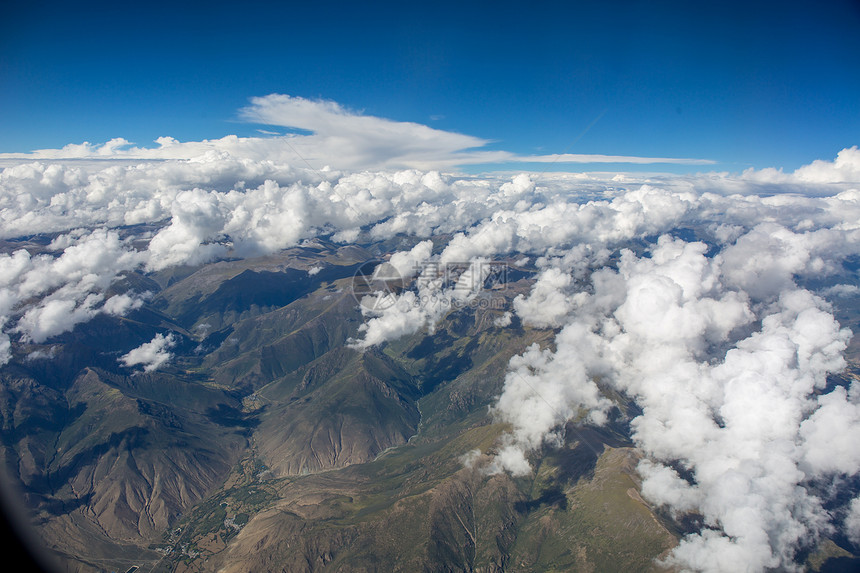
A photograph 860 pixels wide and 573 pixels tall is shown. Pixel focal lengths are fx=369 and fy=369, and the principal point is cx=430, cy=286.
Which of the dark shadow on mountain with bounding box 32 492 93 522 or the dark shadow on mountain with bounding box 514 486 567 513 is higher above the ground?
the dark shadow on mountain with bounding box 514 486 567 513

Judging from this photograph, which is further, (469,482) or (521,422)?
(521,422)

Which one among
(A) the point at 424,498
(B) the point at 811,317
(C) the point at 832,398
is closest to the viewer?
(C) the point at 832,398

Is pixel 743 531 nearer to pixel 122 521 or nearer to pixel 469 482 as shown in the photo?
pixel 469 482

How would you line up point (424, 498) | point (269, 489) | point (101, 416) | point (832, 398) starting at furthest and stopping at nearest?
point (101, 416) → point (269, 489) → point (424, 498) → point (832, 398)

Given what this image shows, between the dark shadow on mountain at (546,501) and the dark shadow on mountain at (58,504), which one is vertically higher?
the dark shadow on mountain at (546,501)

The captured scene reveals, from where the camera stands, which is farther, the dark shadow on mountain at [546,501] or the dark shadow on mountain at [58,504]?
the dark shadow on mountain at [546,501]

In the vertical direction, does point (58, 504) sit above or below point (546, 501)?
below

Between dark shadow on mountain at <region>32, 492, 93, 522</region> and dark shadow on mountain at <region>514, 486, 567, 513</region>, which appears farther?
dark shadow on mountain at <region>514, 486, 567, 513</region>

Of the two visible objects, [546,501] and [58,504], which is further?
[546,501]

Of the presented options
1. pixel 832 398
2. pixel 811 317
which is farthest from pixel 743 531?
pixel 811 317

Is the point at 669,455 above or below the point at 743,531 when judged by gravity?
below

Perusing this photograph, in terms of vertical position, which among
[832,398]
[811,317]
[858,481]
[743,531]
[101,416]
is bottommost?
[101,416]
